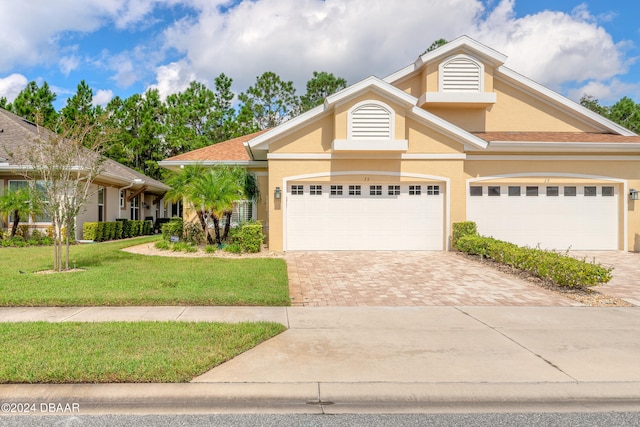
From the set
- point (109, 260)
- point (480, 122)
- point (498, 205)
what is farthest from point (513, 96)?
point (109, 260)

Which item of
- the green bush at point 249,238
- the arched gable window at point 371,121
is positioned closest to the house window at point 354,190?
the arched gable window at point 371,121

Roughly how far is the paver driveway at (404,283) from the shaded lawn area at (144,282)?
659mm

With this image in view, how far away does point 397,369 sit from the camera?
4414 millimetres

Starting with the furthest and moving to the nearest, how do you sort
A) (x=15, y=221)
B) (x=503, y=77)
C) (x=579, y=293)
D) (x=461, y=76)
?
1. (x=503, y=77)
2. (x=15, y=221)
3. (x=461, y=76)
4. (x=579, y=293)

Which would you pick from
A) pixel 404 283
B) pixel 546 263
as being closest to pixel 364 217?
pixel 404 283

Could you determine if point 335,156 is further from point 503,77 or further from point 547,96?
point 547,96

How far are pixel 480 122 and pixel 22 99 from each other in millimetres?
30601

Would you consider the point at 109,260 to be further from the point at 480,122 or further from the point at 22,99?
the point at 22,99

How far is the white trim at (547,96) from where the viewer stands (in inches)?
628

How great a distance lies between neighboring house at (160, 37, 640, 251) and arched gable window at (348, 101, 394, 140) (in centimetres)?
3

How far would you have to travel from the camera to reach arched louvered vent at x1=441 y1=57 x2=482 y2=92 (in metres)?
15.7

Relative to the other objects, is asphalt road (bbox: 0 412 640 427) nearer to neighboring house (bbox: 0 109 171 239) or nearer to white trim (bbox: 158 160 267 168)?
neighboring house (bbox: 0 109 171 239)

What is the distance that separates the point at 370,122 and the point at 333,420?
36.8ft

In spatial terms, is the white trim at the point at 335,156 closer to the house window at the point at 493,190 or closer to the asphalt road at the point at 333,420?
the house window at the point at 493,190
